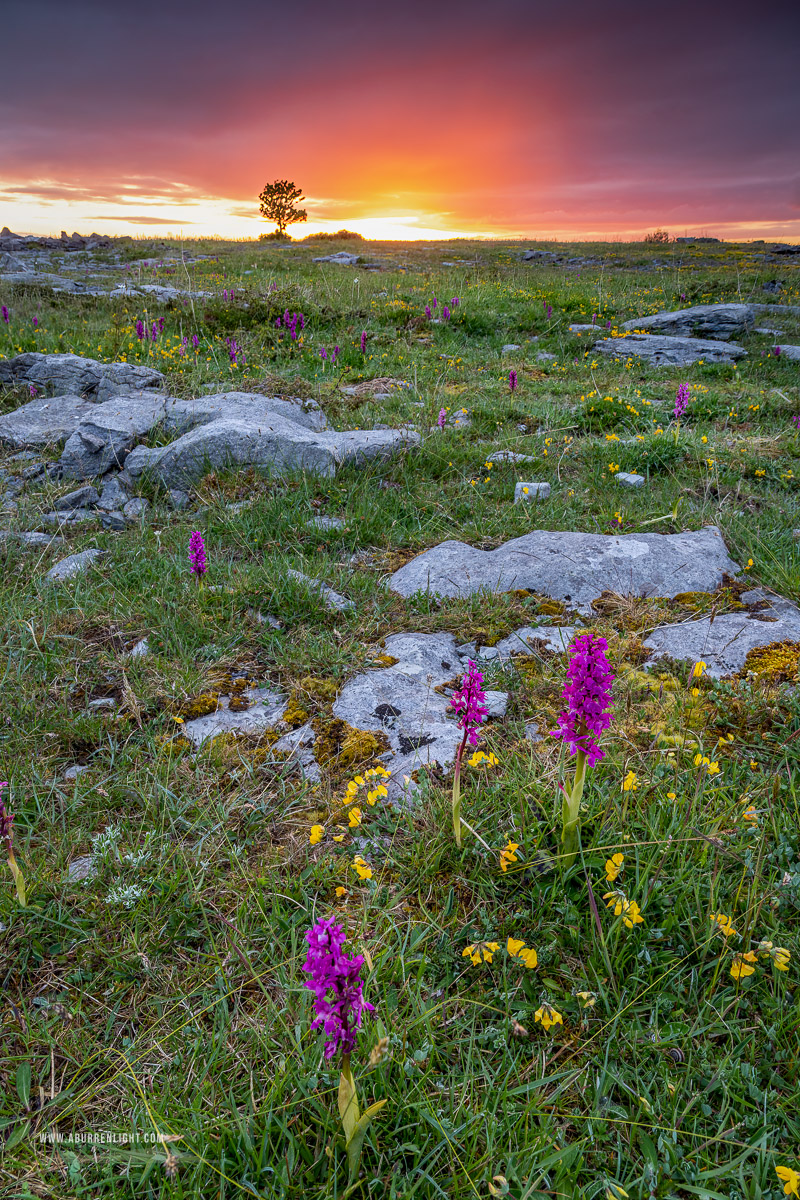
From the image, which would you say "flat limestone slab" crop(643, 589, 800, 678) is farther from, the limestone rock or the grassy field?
the limestone rock

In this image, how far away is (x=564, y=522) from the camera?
560 cm

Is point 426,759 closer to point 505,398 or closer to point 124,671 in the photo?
point 124,671

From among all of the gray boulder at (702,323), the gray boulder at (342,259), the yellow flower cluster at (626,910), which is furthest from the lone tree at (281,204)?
the yellow flower cluster at (626,910)

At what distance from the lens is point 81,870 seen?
262 cm

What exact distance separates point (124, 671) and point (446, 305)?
12753 millimetres

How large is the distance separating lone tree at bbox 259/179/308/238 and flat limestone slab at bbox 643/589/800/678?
59.7 m

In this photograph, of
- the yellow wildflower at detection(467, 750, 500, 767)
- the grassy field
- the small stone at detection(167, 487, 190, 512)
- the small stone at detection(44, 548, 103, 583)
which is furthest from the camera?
the small stone at detection(167, 487, 190, 512)

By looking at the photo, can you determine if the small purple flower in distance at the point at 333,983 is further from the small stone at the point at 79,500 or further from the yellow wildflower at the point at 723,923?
the small stone at the point at 79,500

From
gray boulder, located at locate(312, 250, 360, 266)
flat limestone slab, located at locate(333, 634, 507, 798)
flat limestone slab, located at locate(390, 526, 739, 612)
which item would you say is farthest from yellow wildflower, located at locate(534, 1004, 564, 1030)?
gray boulder, located at locate(312, 250, 360, 266)

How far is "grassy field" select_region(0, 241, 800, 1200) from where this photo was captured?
67.7 inches

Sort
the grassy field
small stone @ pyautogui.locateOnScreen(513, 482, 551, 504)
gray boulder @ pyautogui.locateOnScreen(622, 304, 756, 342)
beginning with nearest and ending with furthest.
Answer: the grassy field, small stone @ pyautogui.locateOnScreen(513, 482, 551, 504), gray boulder @ pyautogui.locateOnScreen(622, 304, 756, 342)

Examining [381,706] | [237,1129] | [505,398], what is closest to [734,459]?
[505,398]

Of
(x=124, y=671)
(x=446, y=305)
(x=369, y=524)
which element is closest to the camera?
(x=124, y=671)

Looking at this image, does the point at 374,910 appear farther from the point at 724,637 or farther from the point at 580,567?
the point at 580,567
